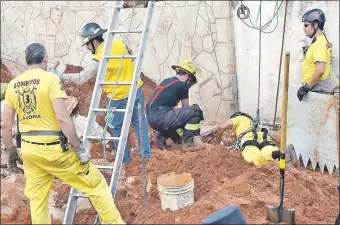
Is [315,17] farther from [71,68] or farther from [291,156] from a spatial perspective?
[71,68]

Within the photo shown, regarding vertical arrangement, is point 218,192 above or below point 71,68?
below

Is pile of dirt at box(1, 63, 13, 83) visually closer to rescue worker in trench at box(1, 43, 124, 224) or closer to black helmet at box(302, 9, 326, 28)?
rescue worker in trench at box(1, 43, 124, 224)

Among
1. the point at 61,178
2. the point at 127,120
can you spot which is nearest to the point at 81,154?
the point at 61,178

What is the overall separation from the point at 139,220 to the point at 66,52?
623 cm

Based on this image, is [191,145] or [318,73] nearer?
[318,73]

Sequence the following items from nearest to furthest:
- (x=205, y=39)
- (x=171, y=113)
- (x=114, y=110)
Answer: (x=114, y=110), (x=171, y=113), (x=205, y=39)

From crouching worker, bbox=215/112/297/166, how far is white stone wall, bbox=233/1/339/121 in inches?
60.4

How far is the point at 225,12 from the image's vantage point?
10547mm

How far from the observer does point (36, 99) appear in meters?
5.79

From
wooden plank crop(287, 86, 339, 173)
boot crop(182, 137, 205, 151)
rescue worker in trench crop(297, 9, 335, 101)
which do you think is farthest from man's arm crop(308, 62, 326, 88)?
boot crop(182, 137, 205, 151)

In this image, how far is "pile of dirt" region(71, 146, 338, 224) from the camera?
6520mm

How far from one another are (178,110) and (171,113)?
13 centimetres

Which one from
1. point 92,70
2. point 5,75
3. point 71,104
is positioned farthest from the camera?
point 5,75

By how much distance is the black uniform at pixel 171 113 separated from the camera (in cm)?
870
